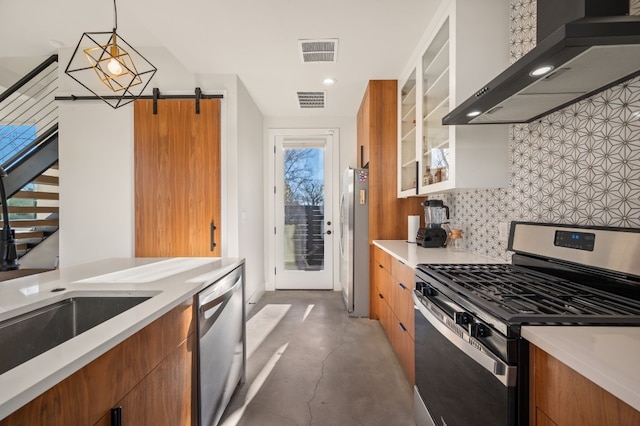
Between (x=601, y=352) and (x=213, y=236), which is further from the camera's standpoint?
(x=213, y=236)

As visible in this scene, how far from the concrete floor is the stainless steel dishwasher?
20cm

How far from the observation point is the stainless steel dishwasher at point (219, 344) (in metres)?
1.48

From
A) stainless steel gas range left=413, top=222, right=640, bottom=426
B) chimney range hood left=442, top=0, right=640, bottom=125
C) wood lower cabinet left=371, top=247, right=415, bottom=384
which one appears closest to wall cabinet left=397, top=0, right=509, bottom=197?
chimney range hood left=442, top=0, right=640, bottom=125

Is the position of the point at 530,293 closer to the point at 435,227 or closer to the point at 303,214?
the point at 435,227

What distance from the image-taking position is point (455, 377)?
122 centimetres

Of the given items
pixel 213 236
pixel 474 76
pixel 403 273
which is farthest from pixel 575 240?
pixel 213 236

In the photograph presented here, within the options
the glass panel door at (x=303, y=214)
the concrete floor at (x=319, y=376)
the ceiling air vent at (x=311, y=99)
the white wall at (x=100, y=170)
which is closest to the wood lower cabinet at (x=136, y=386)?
the concrete floor at (x=319, y=376)

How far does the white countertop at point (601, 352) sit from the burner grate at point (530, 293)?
8 centimetres

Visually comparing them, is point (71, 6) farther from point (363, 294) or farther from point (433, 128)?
point (363, 294)

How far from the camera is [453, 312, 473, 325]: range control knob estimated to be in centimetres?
112

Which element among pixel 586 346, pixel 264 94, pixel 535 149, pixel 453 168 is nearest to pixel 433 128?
pixel 453 168

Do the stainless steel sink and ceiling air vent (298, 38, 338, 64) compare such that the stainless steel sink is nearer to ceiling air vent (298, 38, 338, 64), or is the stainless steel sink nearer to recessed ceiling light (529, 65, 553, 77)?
recessed ceiling light (529, 65, 553, 77)

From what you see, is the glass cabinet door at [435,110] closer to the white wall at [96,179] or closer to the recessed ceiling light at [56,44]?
the white wall at [96,179]

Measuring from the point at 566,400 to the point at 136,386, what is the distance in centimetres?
123
